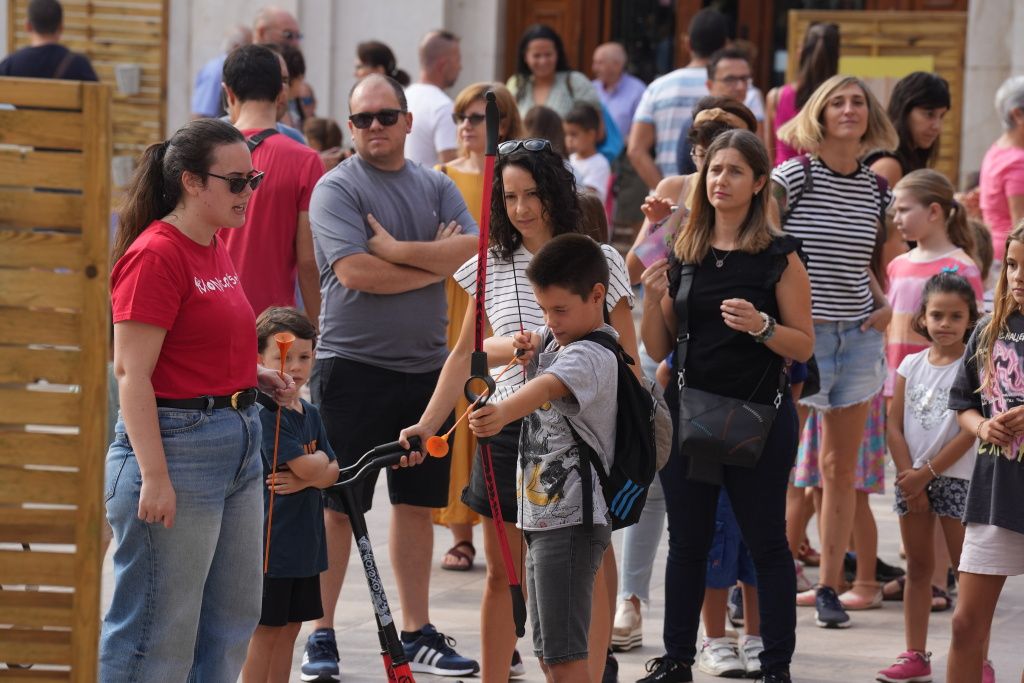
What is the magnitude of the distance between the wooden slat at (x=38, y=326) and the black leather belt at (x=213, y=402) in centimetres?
76

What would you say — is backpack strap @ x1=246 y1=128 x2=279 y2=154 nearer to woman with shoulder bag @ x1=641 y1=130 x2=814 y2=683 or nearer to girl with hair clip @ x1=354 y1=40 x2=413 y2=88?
woman with shoulder bag @ x1=641 y1=130 x2=814 y2=683

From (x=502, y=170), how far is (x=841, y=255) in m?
2.03

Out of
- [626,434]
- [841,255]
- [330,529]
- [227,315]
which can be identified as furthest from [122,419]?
[841,255]

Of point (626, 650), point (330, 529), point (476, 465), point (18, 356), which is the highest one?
point (18, 356)

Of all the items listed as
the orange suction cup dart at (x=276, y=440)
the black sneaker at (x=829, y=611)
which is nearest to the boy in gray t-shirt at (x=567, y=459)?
the orange suction cup dart at (x=276, y=440)

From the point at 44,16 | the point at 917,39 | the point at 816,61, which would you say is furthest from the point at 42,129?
the point at 917,39

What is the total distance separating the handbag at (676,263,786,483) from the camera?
203 inches

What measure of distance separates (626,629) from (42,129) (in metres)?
3.42

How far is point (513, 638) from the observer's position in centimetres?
485

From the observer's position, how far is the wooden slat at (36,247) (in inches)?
128

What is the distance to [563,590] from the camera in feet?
14.1

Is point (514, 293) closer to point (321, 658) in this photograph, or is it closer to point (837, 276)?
point (321, 658)

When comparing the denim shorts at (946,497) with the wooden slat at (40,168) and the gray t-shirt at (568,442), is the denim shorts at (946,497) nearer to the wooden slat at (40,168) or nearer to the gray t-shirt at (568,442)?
the gray t-shirt at (568,442)

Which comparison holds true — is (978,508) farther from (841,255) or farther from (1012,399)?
(841,255)
